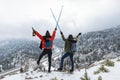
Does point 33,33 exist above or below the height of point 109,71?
above

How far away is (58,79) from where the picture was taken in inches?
638

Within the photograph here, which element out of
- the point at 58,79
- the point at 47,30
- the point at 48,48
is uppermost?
the point at 47,30

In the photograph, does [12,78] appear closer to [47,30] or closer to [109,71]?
[47,30]

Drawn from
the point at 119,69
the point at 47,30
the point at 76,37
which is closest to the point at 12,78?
the point at 47,30

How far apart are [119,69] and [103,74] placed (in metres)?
1.38

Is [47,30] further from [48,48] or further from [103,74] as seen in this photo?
[103,74]

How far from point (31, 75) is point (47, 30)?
11.0ft

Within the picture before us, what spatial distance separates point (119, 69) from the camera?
15.9 meters

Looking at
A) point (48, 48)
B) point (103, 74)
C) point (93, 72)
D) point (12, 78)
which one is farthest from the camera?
point (48, 48)

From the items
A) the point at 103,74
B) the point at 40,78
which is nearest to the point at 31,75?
the point at 40,78

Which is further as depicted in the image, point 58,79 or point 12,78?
point 12,78

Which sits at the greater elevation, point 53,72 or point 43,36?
Answer: point 43,36

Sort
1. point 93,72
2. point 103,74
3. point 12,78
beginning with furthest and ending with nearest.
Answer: point 12,78 → point 93,72 → point 103,74

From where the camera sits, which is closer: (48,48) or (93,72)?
(93,72)
